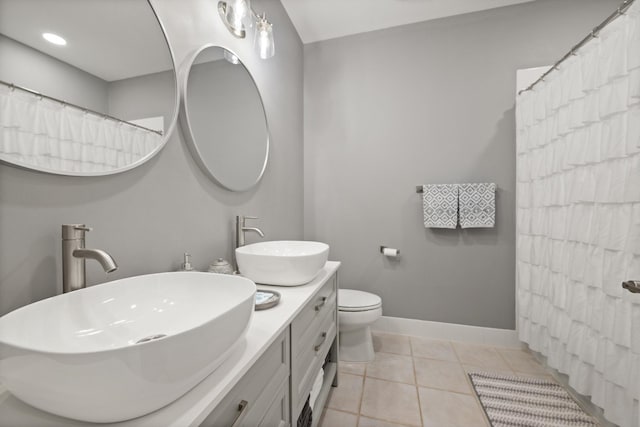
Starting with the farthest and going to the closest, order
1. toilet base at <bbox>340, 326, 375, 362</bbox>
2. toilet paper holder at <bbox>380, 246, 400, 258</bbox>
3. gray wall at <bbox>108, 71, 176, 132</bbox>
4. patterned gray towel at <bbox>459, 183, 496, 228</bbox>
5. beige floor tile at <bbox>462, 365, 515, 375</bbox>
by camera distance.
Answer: toilet paper holder at <bbox>380, 246, 400, 258</bbox>, patterned gray towel at <bbox>459, 183, 496, 228</bbox>, toilet base at <bbox>340, 326, 375, 362</bbox>, beige floor tile at <bbox>462, 365, 515, 375</bbox>, gray wall at <bbox>108, 71, 176, 132</bbox>

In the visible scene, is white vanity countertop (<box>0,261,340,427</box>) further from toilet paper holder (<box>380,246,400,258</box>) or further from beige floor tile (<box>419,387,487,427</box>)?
toilet paper holder (<box>380,246,400,258</box>)

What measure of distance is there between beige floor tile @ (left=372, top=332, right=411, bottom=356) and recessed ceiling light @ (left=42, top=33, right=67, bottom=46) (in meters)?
2.28

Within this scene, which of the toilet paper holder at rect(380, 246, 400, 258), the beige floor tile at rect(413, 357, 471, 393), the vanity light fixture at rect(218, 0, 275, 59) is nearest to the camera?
→ the vanity light fixture at rect(218, 0, 275, 59)

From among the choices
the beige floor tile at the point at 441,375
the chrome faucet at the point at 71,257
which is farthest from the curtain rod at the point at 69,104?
the beige floor tile at the point at 441,375

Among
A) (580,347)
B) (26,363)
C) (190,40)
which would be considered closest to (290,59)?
(190,40)

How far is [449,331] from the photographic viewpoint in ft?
7.07

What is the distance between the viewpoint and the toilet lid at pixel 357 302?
178 centimetres

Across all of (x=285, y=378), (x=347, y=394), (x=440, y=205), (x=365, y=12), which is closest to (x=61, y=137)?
(x=285, y=378)

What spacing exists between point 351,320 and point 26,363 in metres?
1.65

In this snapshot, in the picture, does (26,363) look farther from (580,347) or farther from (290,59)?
(290,59)

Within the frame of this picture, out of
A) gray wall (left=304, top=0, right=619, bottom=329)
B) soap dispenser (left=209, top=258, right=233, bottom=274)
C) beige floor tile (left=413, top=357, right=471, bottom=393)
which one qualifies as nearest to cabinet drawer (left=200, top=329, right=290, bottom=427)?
soap dispenser (left=209, top=258, right=233, bottom=274)

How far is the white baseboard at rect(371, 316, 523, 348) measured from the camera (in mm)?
2045

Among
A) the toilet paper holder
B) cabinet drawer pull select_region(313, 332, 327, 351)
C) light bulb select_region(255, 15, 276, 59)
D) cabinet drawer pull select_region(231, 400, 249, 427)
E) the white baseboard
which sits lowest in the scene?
the white baseboard

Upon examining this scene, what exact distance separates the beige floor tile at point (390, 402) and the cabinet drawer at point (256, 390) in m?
0.91
